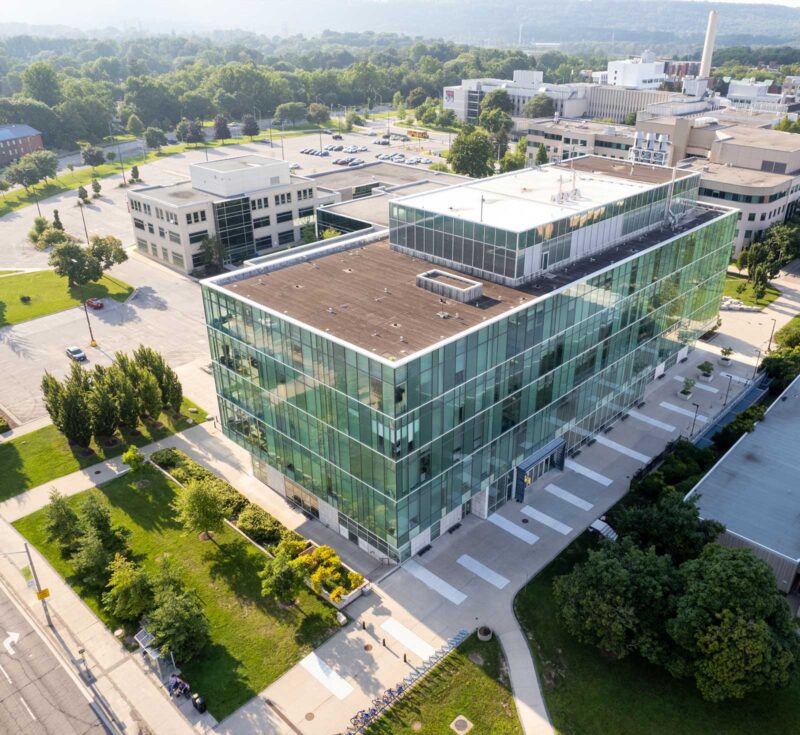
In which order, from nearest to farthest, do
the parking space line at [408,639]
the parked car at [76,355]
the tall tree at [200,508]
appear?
the parking space line at [408,639]
the tall tree at [200,508]
the parked car at [76,355]

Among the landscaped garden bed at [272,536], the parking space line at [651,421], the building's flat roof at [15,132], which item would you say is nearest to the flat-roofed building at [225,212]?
the landscaped garden bed at [272,536]

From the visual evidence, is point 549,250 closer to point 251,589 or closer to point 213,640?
point 251,589

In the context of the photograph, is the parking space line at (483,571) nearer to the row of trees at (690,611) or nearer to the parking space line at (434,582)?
the parking space line at (434,582)

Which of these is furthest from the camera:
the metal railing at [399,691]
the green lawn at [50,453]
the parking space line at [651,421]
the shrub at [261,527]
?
the parking space line at [651,421]

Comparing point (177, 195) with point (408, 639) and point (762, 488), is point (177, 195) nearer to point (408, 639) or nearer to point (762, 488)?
point (408, 639)

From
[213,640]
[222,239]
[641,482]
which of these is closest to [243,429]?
[213,640]

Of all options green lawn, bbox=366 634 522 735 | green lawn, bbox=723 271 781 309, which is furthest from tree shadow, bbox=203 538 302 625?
green lawn, bbox=723 271 781 309

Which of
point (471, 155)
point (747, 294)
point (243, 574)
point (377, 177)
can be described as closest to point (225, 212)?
point (377, 177)
